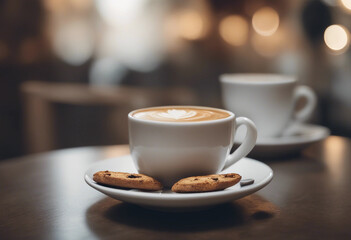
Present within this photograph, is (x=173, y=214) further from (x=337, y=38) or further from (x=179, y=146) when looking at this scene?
(x=337, y=38)

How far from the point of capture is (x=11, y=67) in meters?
2.26

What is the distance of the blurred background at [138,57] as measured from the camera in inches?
81.4

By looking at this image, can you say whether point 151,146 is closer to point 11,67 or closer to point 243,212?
point 243,212

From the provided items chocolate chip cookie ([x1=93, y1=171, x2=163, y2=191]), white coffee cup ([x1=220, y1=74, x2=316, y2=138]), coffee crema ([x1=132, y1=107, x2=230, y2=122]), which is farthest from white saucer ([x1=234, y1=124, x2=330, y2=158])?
chocolate chip cookie ([x1=93, y1=171, x2=163, y2=191])

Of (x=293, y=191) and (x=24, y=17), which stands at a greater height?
(x=24, y=17)

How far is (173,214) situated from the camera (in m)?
0.50

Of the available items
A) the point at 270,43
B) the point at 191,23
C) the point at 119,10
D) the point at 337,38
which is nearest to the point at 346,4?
the point at 337,38

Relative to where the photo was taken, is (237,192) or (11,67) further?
(11,67)

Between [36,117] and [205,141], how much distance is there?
152 cm

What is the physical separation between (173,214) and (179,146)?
0.07m

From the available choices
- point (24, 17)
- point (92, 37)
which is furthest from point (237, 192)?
point (92, 37)

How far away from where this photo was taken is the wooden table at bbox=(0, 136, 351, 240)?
0.46 meters

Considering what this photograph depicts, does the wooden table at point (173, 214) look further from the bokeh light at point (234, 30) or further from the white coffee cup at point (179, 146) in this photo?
the bokeh light at point (234, 30)

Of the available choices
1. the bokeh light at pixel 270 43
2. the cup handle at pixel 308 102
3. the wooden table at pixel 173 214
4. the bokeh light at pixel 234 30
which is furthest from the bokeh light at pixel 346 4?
the wooden table at pixel 173 214
